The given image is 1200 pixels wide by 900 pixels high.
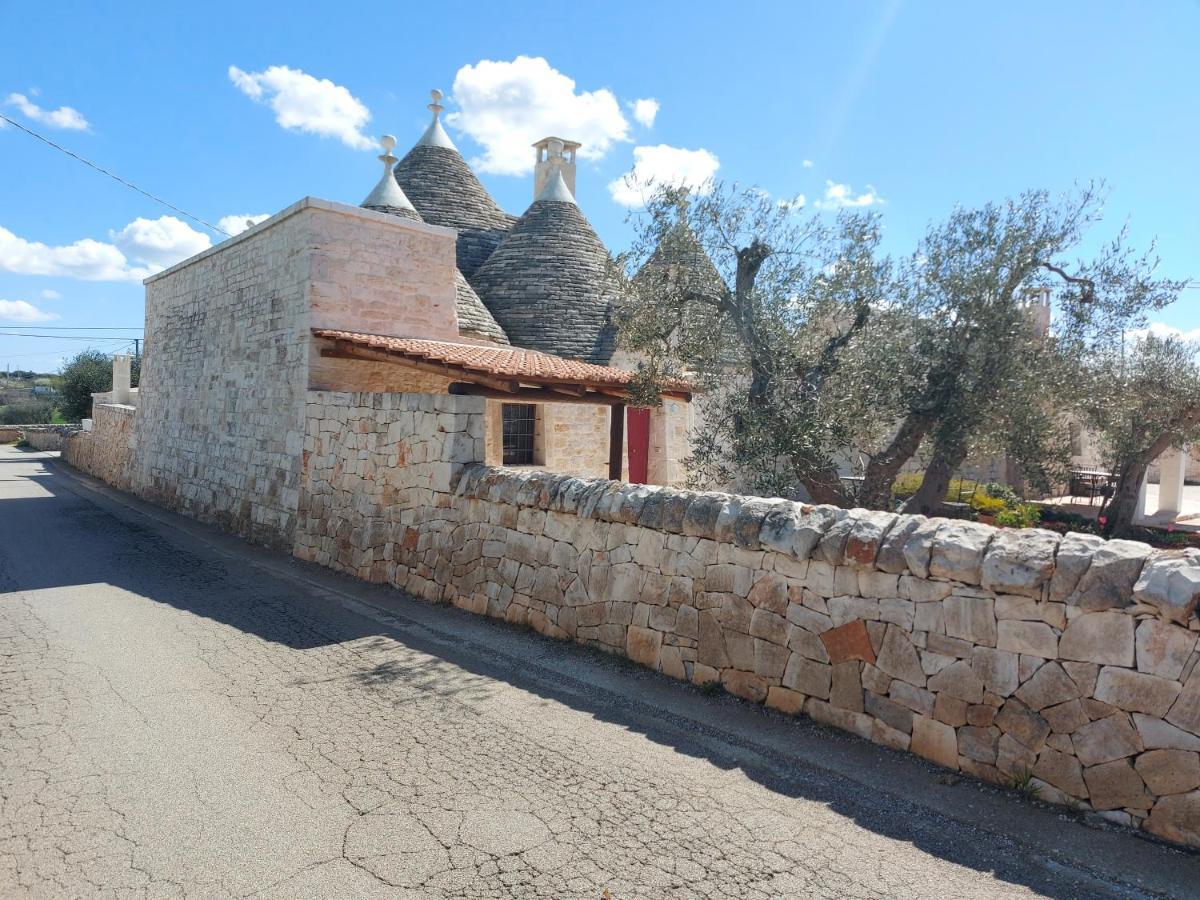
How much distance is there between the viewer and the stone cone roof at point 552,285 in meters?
14.8

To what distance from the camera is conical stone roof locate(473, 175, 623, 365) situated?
1480cm

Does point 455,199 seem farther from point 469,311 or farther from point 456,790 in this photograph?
point 456,790

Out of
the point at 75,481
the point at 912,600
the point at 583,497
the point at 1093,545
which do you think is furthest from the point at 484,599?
the point at 75,481

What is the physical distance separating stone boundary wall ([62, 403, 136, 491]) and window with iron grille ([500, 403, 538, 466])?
34.7ft

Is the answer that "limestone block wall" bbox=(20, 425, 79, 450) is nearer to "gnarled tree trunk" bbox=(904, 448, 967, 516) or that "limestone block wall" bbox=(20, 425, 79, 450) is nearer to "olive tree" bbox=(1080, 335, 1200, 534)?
"gnarled tree trunk" bbox=(904, 448, 967, 516)

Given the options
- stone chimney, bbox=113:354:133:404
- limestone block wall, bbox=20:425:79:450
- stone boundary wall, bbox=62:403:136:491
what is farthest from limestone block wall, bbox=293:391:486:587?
limestone block wall, bbox=20:425:79:450

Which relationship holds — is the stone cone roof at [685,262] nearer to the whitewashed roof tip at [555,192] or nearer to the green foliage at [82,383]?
the whitewashed roof tip at [555,192]

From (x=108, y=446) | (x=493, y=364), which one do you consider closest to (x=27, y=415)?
(x=108, y=446)

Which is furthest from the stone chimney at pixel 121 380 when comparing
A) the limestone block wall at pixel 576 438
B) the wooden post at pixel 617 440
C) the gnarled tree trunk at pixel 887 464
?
the gnarled tree trunk at pixel 887 464

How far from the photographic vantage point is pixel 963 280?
6.98 metres

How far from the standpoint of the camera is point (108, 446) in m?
19.6

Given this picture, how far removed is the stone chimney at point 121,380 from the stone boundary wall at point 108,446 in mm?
769

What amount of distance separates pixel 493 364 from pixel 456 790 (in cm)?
568

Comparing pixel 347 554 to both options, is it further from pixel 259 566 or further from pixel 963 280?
pixel 963 280
